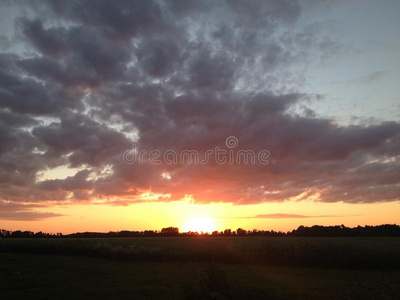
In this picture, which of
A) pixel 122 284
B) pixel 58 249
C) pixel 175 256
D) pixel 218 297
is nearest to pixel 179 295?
pixel 218 297

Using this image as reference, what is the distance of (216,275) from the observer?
2095 centimetres

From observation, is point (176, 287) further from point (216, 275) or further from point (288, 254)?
point (288, 254)

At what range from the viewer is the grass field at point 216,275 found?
2251 centimetres

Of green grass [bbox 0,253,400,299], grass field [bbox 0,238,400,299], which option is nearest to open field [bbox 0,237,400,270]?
grass field [bbox 0,238,400,299]

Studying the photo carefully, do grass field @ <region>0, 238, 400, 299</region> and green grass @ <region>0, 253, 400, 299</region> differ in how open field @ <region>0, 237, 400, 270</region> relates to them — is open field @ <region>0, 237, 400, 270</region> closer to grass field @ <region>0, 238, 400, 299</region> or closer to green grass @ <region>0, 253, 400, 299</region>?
grass field @ <region>0, 238, 400, 299</region>

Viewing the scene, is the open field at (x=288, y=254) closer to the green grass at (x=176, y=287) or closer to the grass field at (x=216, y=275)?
the grass field at (x=216, y=275)

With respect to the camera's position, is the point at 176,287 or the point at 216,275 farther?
the point at 176,287

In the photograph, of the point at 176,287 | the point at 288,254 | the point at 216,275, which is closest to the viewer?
the point at 216,275

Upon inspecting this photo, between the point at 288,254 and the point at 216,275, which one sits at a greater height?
the point at 288,254

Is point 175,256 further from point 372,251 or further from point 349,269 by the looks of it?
point 372,251

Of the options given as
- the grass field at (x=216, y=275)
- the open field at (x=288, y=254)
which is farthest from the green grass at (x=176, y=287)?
the open field at (x=288, y=254)

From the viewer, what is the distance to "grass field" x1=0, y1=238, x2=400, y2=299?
73.9ft

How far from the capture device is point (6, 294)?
73.3ft

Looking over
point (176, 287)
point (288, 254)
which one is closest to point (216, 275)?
point (176, 287)
